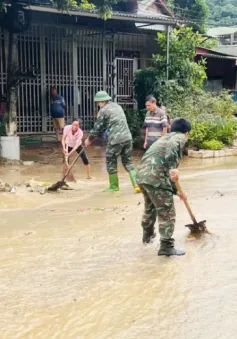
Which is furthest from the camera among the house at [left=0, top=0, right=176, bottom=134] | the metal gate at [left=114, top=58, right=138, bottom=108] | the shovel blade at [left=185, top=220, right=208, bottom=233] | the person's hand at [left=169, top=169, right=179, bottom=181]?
the metal gate at [left=114, top=58, right=138, bottom=108]

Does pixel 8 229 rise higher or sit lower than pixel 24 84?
lower

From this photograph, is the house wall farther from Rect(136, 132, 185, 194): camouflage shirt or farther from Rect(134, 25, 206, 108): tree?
Rect(136, 132, 185, 194): camouflage shirt

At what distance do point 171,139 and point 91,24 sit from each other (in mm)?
10928

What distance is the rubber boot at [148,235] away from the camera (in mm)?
5312

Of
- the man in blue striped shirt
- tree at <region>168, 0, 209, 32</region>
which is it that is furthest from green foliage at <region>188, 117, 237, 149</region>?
tree at <region>168, 0, 209, 32</region>

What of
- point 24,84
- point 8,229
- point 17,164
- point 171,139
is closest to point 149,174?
point 171,139

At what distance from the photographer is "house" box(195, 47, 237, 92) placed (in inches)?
792

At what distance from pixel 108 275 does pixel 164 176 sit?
3.50 ft

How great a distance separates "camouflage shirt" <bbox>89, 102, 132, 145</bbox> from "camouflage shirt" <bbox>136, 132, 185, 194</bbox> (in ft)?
10.5

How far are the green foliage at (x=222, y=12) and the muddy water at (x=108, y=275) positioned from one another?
165ft

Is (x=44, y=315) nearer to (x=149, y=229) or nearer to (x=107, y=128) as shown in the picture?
(x=149, y=229)

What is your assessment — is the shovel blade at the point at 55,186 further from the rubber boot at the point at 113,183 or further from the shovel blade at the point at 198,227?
the shovel blade at the point at 198,227

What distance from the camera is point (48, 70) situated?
14.7 metres

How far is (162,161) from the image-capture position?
15.8 feet
